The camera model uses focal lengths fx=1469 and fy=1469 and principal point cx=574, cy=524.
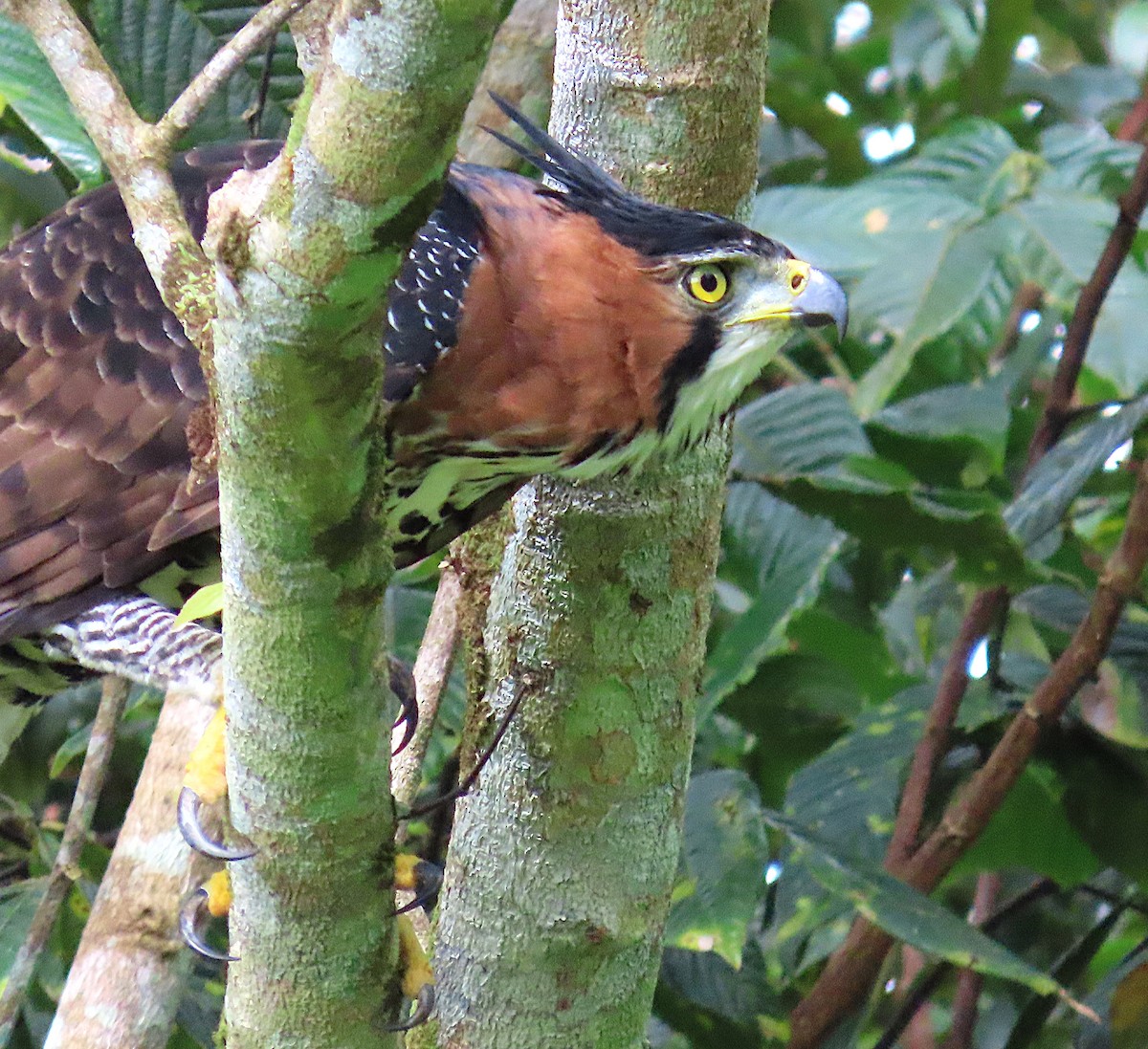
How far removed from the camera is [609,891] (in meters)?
1.70

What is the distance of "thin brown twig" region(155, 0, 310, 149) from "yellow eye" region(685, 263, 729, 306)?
582mm

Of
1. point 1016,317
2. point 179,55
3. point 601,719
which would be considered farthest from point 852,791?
point 179,55

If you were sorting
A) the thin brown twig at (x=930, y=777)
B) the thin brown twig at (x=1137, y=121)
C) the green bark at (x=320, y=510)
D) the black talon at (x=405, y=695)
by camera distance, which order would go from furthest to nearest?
1. the thin brown twig at (x=1137, y=121)
2. the thin brown twig at (x=930, y=777)
3. the black talon at (x=405, y=695)
4. the green bark at (x=320, y=510)

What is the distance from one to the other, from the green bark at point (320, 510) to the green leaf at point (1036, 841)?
1.42 meters

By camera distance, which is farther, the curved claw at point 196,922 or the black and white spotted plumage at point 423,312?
the black and white spotted plumage at point 423,312

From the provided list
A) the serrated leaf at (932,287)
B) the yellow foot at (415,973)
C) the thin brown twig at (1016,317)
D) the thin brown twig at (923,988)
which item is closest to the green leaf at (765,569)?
the serrated leaf at (932,287)

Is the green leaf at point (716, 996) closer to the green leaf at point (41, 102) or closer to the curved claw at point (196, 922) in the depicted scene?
the curved claw at point (196, 922)

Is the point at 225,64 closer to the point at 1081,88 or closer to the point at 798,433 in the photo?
the point at 798,433

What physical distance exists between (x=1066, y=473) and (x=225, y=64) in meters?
1.55

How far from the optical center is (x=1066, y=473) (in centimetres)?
243

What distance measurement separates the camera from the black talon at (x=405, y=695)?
172 centimetres

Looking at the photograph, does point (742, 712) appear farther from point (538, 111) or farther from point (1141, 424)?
point (538, 111)

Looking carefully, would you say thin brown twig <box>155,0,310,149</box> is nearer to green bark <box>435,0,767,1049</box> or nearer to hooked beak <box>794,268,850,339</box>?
green bark <box>435,0,767,1049</box>

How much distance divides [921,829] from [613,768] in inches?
44.3
